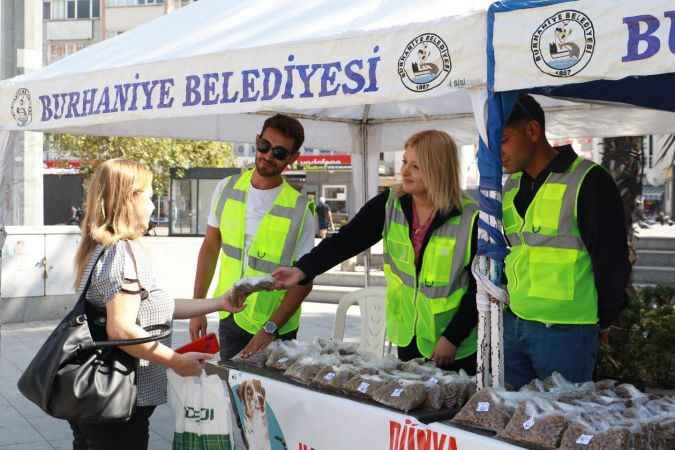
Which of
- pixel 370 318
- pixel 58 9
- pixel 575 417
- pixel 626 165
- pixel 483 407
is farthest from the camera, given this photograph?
pixel 58 9

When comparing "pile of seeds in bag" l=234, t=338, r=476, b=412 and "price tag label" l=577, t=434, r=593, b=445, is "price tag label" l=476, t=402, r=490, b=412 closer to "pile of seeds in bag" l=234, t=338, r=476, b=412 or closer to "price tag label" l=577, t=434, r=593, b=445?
"pile of seeds in bag" l=234, t=338, r=476, b=412

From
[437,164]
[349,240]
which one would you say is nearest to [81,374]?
[349,240]

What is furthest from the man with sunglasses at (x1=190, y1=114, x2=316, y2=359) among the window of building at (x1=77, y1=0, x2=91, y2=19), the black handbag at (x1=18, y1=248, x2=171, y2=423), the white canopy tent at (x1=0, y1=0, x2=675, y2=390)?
the window of building at (x1=77, y1=0, x2=91, y2=19)

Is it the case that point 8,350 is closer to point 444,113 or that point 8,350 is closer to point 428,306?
point 444,113

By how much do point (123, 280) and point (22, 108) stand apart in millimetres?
1949

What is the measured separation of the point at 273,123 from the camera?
→ 405 cm

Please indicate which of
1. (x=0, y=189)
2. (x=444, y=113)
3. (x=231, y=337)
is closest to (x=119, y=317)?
(x=231, y=337)

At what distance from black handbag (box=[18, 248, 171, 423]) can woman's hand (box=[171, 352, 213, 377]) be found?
21 cm

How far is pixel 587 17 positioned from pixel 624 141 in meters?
6.00

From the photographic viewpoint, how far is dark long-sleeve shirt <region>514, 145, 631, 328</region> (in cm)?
316

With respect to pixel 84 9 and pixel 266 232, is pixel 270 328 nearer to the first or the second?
pixel 266 232

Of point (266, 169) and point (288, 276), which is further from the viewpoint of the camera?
point (266, 169)

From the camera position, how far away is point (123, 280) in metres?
3.08

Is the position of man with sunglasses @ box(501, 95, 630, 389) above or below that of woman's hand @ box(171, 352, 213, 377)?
above
